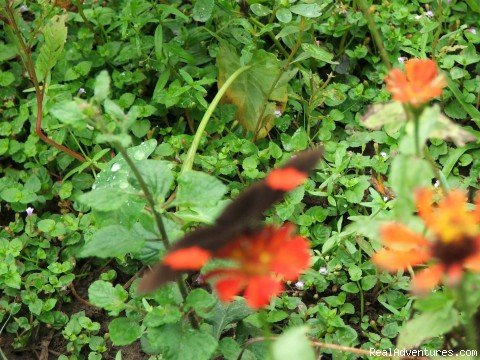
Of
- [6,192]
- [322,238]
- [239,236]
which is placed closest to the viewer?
[239,236]

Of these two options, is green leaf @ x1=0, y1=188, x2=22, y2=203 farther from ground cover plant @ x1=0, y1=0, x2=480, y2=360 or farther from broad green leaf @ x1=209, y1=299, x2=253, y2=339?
broad green leaf @ x1=209, y1=299, x2=253, y2=339

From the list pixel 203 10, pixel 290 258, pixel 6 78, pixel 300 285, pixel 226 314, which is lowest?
pixel 300 285

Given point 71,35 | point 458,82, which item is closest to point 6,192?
point 71,35

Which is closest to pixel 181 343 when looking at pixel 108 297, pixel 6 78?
pixel 108 297

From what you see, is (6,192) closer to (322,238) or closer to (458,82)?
(322,238)

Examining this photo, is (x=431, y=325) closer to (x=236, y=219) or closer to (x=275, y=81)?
(x=236, y=219)

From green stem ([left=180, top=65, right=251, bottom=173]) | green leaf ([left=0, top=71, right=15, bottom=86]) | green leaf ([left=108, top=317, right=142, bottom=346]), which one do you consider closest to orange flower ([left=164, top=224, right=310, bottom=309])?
green leaf ([left=108, top=317, right=142, bottom=346])
